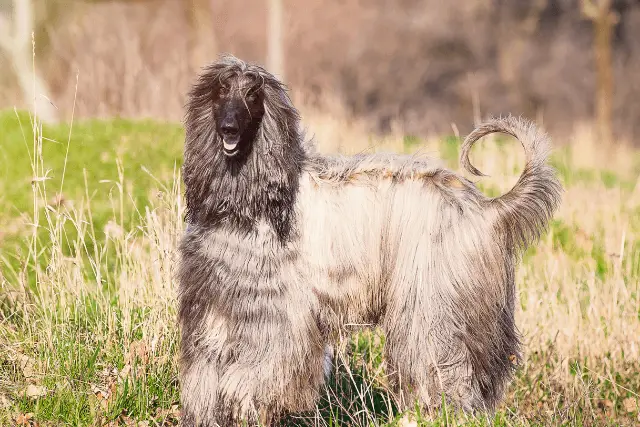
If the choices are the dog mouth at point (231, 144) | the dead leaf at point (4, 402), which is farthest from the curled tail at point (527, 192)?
the dead leaf at point (4, 402)

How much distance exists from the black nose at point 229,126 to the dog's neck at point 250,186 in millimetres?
166

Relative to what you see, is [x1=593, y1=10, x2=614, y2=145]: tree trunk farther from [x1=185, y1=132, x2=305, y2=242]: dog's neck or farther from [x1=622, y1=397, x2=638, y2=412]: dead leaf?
[x1=185, y1=132, x2=305, y2=242]: dog's neck

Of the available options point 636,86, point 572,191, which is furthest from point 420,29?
point 572,191

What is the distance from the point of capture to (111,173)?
1014 centimetres

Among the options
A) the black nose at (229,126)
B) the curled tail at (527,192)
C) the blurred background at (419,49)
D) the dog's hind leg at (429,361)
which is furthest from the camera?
the blurred background at (419,49)

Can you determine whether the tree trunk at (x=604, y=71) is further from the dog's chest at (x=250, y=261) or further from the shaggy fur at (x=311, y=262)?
the dog's chest at (x=250, y=261)

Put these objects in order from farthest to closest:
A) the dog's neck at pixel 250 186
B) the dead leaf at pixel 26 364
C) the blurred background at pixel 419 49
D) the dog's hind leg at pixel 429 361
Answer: the blurred background at pixel 419 49 < the dead leaf at pixel 26 364 < the dog's hind leg at pixel 429 361 < the dog's neck at pixel 250 186

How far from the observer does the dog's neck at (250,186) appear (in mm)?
3930

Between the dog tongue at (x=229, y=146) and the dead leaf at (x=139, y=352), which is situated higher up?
the dog tongue at (x=229, y=146)

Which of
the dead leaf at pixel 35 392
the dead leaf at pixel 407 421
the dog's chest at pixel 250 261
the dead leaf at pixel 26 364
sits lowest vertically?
the dead leaf at pixel 407 421

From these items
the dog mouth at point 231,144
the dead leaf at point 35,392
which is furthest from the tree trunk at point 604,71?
the dead leaf at point 35,392

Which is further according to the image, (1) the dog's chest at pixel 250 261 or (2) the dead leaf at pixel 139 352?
(2) the dead leaf at pixel 139 352

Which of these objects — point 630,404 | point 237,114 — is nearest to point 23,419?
point 237,114

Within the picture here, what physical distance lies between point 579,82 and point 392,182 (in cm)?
2800
